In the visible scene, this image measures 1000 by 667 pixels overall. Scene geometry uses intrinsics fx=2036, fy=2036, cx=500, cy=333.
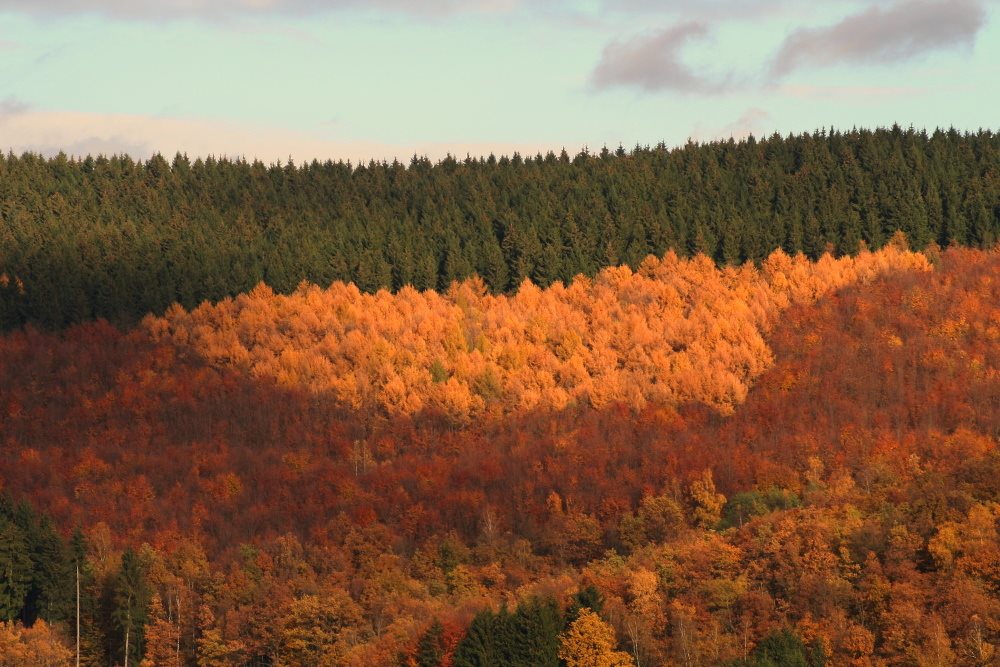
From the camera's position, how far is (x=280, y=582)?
19550cm

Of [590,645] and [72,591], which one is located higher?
[72,591]

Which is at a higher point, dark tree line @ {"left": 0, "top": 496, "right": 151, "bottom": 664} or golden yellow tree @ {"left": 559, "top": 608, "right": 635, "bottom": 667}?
dark tree line @ {"left": 0, "top": 496, "right": 151, "bottom": 664}

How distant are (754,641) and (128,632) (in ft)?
187

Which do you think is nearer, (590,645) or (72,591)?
(590,645)

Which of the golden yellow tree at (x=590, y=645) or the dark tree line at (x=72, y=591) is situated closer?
the golden yellow tree at (x=590, y=645)

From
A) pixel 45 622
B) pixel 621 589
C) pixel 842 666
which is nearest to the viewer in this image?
pixel 842 666

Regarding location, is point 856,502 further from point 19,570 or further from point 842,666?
point 19,570

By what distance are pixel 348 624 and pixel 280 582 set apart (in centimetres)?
1728

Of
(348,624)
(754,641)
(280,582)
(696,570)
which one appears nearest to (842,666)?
(754,641)

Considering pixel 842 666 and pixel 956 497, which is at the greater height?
Result: pixel 956 497

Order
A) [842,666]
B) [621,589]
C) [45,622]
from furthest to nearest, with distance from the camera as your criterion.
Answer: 1. [45,622]
2. [621,589]
3. [842,666]

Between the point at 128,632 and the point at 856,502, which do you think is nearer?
the point at 128,632

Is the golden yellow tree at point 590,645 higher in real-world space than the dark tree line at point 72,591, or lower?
lower

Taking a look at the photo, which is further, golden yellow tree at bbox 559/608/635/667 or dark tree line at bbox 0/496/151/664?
dark tree line at bbox 0/496/151/664
